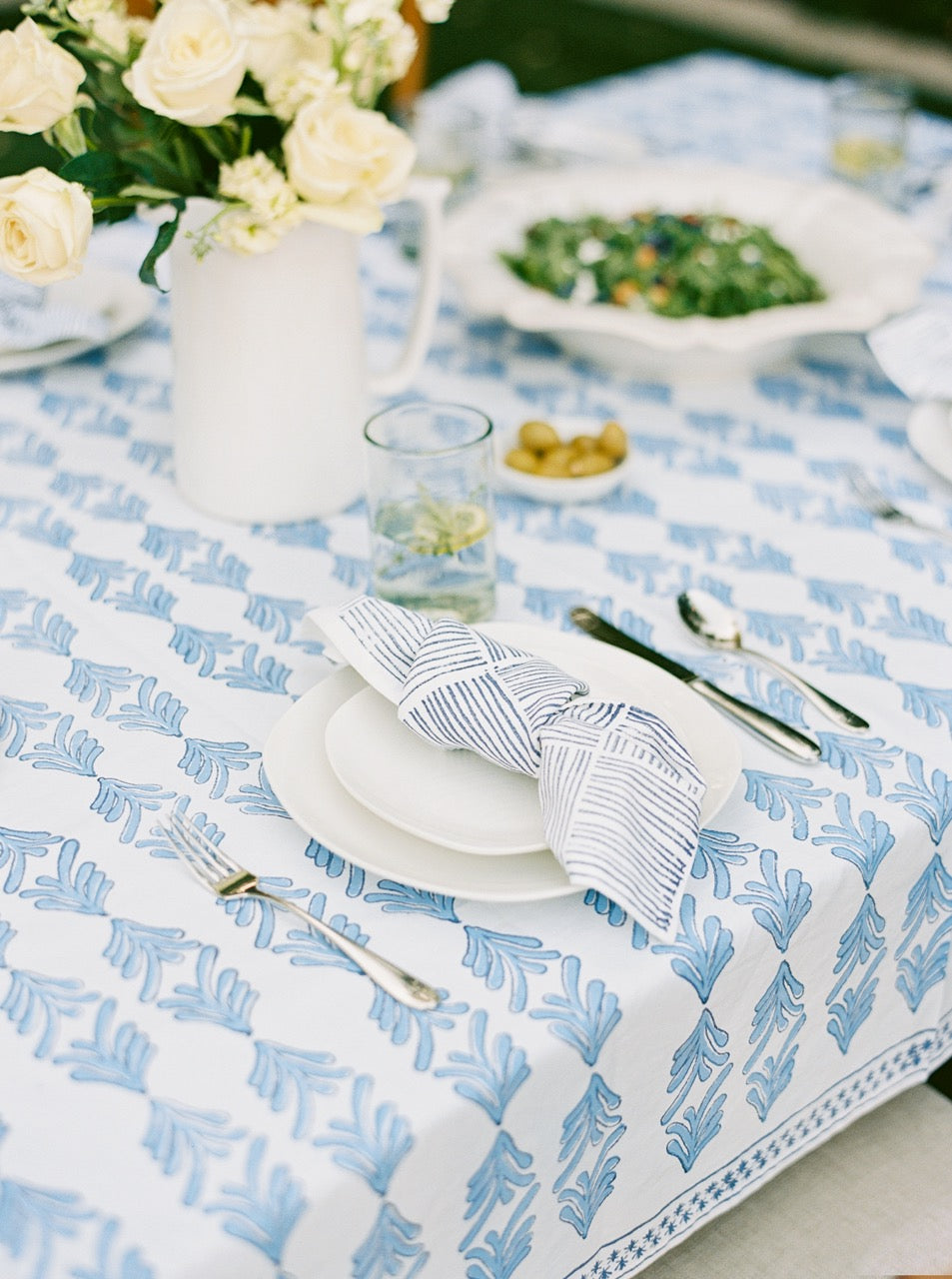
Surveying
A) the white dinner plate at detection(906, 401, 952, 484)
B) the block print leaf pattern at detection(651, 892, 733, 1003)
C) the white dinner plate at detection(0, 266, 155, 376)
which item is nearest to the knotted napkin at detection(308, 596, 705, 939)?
the block print leaf pattern at detection(651, 892, 733, 1003)

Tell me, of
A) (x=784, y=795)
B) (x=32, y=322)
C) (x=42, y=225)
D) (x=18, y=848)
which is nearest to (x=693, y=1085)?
(x=784, y=795)

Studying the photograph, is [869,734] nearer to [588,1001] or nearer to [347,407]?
[588,1001]

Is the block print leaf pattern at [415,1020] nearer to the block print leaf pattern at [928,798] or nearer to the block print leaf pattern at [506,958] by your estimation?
the block print leaf pattern at [506,958]

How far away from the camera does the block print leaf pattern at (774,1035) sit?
707 millimetres

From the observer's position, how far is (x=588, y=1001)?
62 centimetres

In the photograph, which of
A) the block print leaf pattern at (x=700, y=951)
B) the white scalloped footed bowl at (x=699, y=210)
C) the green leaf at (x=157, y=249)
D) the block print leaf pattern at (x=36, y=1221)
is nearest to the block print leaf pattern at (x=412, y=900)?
the block print leaf pattern at (x=700, y=951)

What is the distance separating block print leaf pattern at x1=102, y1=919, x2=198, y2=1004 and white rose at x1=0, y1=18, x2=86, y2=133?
50 cm

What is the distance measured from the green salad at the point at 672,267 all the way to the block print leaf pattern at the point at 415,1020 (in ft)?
2.67

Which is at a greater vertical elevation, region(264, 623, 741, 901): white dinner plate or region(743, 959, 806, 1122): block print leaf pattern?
region(264, 623, 741, 901): white dinner plate

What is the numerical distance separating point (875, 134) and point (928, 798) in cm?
114

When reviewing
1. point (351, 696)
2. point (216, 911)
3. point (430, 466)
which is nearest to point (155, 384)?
point (430, 466)

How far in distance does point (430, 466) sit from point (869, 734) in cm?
33

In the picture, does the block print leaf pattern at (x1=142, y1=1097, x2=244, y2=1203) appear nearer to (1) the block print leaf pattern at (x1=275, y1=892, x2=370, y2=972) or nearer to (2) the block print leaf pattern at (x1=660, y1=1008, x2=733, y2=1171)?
(1) the block print leaf pattern at (x1=275, y1=892, x2=370, y2=972)

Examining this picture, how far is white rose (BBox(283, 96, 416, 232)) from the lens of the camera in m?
0.82
